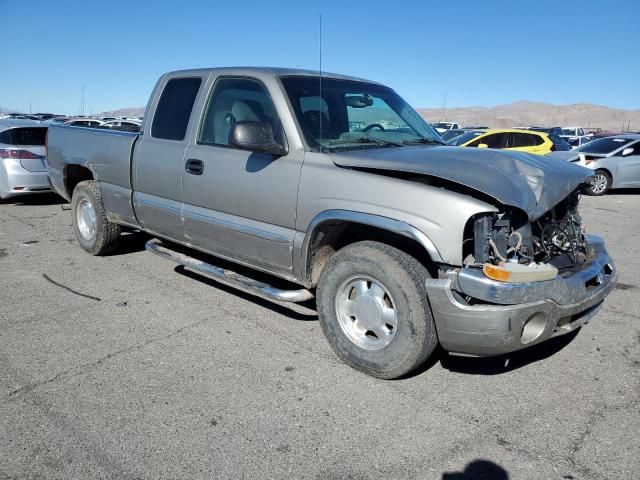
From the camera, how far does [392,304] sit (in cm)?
319

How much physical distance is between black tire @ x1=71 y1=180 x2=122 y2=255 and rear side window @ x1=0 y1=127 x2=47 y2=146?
3.57 metres

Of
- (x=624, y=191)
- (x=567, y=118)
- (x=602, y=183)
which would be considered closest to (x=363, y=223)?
(x=602, y=183)

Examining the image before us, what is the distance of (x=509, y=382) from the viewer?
334cm

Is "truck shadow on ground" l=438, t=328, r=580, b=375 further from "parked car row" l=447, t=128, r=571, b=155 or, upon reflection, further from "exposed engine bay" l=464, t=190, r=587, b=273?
"parked car row" l=447, t=128, r=571, b=155

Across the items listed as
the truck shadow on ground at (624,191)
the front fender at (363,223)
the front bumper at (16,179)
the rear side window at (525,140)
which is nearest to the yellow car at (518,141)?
the rear side window at (525,140)

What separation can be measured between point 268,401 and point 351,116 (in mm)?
2256

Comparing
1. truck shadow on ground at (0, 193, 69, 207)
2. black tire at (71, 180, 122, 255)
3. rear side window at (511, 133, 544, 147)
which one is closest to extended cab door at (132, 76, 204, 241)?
black tire at (71, 180, 122, 255)

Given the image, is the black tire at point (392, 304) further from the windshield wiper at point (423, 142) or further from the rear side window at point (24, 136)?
the rear side window at point (24, 136)

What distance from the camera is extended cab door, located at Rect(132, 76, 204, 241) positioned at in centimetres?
448

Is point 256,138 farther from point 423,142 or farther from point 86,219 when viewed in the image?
point 86,219

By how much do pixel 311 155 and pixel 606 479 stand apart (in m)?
2.46

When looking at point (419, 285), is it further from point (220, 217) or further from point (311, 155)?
point (220, 217)

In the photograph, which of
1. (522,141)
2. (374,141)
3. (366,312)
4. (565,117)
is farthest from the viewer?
(565,117)

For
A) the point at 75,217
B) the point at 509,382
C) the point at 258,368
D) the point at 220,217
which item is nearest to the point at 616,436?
the point at 509,382
